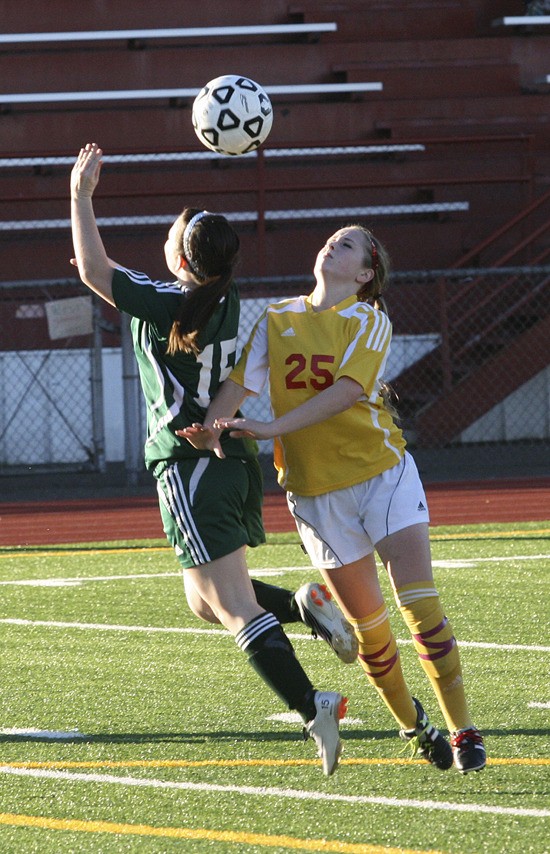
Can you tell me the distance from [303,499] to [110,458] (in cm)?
1125

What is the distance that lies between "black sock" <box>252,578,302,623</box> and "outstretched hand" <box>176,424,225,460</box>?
87cm

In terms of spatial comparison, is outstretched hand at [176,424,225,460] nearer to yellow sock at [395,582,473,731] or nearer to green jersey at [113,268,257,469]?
green jersey at [113,268,257,469]

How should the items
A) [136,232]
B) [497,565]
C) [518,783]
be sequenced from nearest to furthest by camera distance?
[518,783] → [497,565] → [136,232]

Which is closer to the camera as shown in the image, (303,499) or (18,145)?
(303,499)

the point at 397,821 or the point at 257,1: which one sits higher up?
the point at 257,1

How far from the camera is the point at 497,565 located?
8359mm

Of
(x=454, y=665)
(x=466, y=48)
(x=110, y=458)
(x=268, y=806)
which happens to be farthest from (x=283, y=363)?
(x=466, y=48)

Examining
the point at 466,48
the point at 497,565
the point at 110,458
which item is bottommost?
the point at 110,458

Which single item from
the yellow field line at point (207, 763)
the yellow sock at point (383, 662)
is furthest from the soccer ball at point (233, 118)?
the yellow field line at point (207, 763)

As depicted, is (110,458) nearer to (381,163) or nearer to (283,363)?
(381,163)

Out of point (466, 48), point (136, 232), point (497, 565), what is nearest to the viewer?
point (497, 565)

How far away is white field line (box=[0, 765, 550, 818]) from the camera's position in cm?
375

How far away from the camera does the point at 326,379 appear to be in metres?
4.18

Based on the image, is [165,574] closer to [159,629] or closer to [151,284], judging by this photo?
[159,629]
